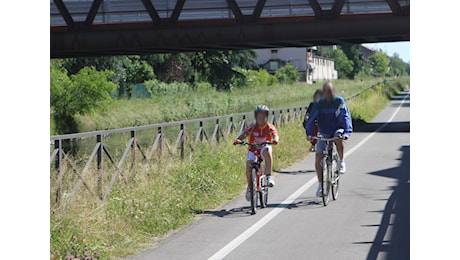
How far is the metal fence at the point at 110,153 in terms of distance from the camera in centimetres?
945

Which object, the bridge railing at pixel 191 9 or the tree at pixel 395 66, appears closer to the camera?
the tree at pixel 395 66

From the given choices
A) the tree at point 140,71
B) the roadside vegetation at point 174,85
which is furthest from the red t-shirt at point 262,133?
the tree at point 140,71

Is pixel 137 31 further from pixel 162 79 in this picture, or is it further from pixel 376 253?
pixel 162 79

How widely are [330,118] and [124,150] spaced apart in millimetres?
3289

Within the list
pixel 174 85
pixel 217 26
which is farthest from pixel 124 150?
pixel 174 85

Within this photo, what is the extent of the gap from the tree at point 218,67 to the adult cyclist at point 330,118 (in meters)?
46.4

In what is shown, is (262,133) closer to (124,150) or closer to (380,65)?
(380,65)

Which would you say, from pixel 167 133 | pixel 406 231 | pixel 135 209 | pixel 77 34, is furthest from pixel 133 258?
pixel 77 34

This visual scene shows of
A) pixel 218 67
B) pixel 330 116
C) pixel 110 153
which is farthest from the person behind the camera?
pixel 218 67

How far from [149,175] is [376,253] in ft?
15.9

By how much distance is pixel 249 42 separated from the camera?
2872cm

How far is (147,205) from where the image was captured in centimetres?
1055

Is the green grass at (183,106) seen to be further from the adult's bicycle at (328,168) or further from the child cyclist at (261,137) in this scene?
the child cyclist at (261,137)

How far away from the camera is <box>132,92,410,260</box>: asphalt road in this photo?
853 centimetres
